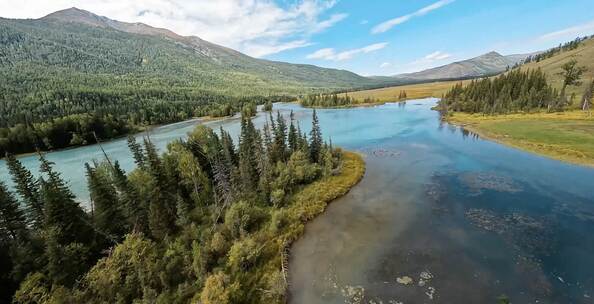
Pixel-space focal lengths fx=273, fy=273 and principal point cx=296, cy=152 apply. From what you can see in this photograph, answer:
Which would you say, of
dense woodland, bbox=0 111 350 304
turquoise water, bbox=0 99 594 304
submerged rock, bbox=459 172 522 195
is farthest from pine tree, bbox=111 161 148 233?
submerged rock, bbox=459 172 522 195

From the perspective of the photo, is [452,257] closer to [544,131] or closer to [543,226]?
[543,226]

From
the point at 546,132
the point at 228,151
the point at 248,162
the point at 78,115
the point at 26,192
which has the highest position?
the point at 78,115

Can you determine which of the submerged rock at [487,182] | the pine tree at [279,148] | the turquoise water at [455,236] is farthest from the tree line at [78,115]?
the submerged rock at [487,182]

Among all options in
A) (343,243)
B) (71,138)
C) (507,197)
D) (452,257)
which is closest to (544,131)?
(507,197)

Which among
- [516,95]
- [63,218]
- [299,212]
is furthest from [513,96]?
[63,218]

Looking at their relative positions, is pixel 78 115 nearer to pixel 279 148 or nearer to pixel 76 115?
pixel 76 115

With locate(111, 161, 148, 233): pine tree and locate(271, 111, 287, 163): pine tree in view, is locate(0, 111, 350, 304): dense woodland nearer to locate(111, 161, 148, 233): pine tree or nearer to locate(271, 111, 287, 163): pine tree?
locate(111, 161, 148, 233): pine tree

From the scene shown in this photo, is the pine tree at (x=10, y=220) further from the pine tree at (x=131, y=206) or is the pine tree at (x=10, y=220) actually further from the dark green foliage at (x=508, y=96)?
the dark green foliage at (x=508, y=96)
